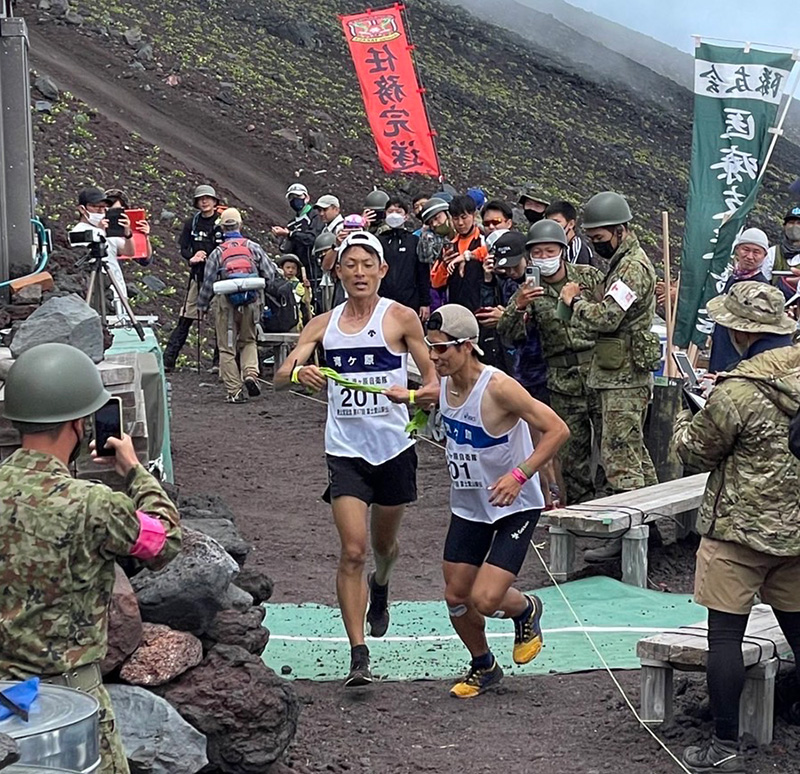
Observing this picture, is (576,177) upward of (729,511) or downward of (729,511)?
downward

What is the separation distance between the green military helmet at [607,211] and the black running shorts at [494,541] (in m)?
3.22

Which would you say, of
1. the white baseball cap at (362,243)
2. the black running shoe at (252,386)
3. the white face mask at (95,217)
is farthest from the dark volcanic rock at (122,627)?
the black running shoe at (252,386)

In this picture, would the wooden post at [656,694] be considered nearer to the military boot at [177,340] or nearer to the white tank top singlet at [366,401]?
the white tank top singlet at [366,401]

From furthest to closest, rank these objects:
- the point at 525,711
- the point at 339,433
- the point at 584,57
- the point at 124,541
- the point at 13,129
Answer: the point at 584,57 → the point at 13,129 → the point at 339,433 → the point at 525,711 → the point at 124,541

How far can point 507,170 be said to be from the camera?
4203 cm

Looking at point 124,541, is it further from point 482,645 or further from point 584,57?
point 584,57

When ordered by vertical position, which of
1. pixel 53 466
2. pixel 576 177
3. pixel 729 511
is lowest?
pixel 576 177

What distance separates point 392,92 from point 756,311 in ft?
59.3

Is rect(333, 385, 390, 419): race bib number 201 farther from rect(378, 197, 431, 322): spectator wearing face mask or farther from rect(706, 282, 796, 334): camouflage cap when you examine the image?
rect(378, 197, 431, 322): spectator wearing face mask

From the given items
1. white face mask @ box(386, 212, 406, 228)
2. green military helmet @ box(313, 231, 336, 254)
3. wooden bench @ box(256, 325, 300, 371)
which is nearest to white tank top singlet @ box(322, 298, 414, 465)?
white face mask @ box(386, 212, 406, 228)

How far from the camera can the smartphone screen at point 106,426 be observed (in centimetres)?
438

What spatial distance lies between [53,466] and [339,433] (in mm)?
3330

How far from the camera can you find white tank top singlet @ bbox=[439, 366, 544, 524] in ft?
22.5

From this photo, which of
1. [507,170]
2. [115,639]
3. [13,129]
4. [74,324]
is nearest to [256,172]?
[507,170]
